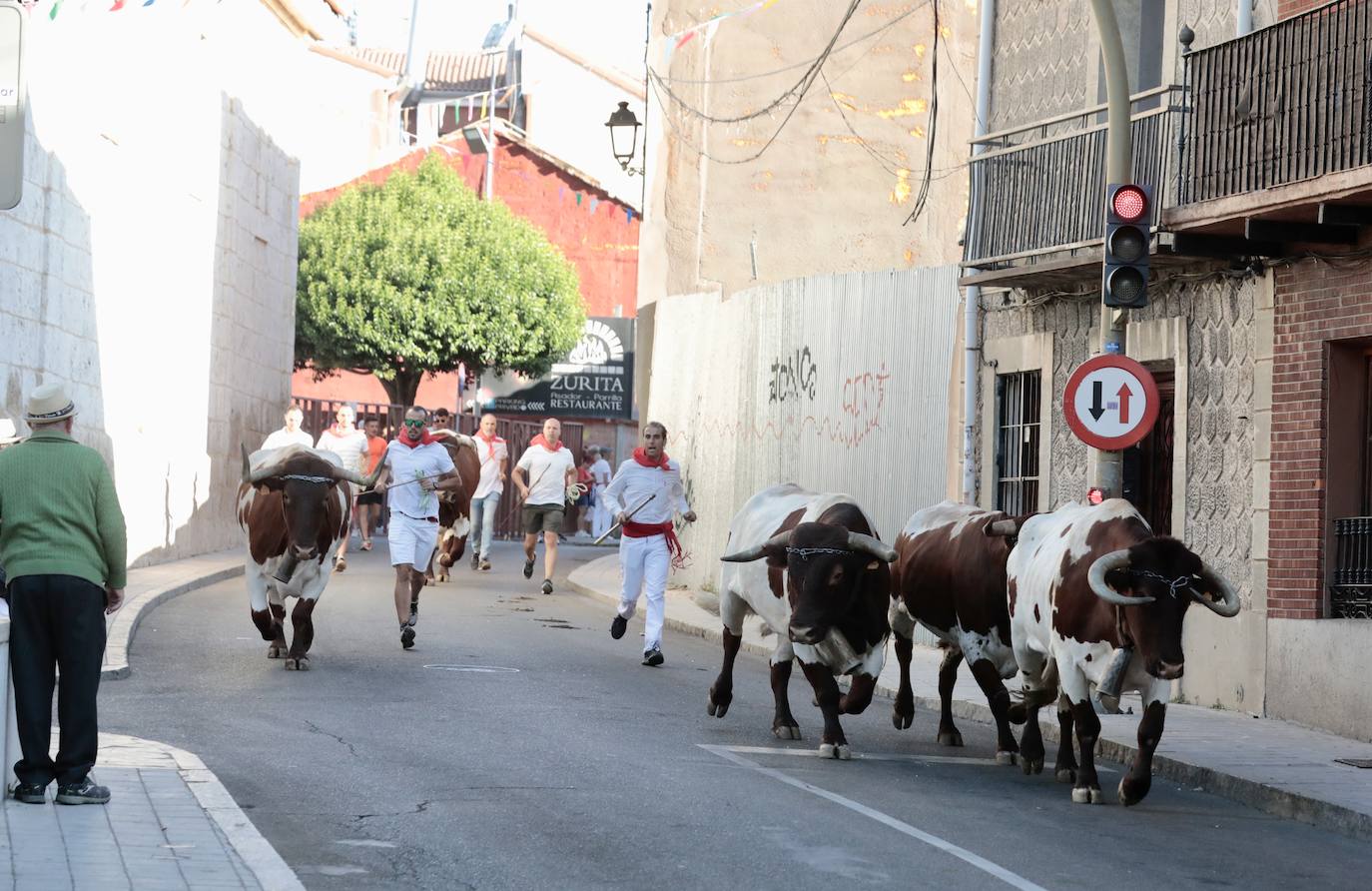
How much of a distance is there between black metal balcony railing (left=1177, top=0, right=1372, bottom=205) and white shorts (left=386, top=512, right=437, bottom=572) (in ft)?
22.3

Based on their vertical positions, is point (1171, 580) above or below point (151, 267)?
below

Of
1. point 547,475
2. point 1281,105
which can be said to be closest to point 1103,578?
point 1281,105

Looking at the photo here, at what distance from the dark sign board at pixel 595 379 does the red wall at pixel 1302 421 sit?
4166 centimetres

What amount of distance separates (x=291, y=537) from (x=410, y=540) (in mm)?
1935

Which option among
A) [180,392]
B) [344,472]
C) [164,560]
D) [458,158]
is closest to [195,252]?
[180,392]

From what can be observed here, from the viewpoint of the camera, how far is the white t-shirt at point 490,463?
2606cm

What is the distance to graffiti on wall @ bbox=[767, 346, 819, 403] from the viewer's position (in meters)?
22.7

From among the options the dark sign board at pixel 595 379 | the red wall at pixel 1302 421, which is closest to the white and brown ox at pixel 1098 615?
the red wall at pixel 1302 421

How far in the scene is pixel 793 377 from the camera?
76.2ft

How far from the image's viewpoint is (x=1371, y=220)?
45.9 ft

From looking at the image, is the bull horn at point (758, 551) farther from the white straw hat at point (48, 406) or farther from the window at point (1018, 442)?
the window at point (1018, 442)

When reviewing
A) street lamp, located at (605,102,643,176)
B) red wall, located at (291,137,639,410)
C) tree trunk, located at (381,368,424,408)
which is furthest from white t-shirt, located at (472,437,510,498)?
red wall, located at (291,137,639,410)

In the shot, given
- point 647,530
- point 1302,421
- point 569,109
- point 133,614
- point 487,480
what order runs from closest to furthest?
1. point 1302,421
2. point 647,530
3. point 133,614
4. point 487,480
5. point 569,109

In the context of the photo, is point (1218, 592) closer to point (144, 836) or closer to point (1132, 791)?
point (1132, 791)
